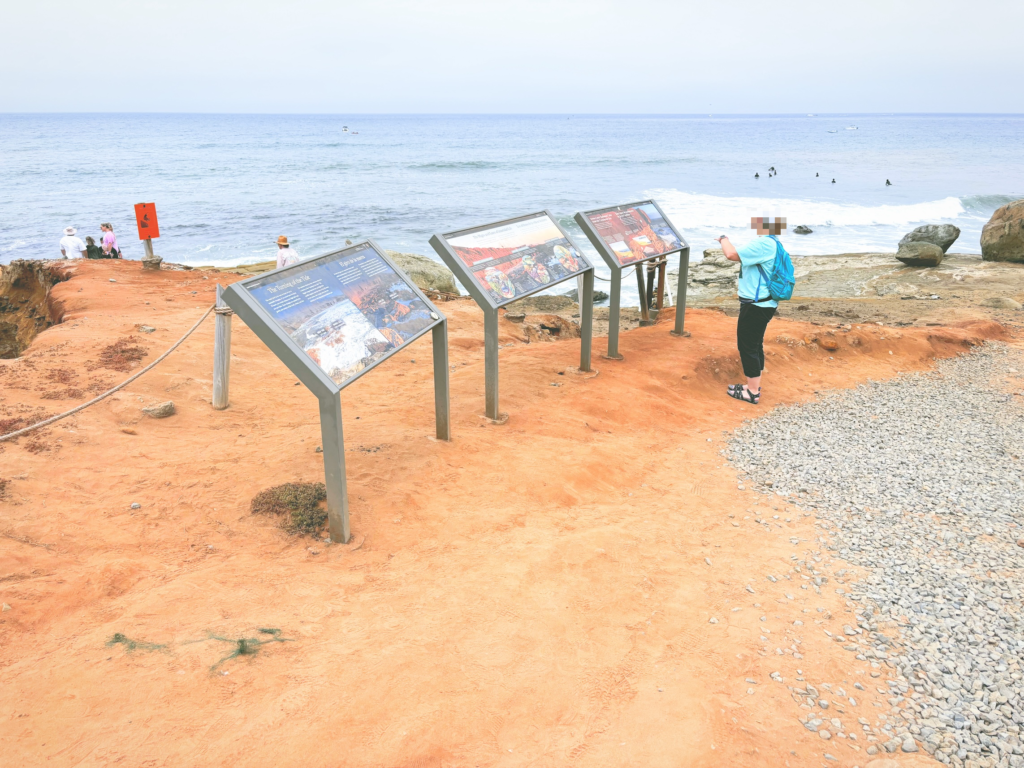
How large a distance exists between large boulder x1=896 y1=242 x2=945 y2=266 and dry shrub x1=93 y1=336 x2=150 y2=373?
51.5ft

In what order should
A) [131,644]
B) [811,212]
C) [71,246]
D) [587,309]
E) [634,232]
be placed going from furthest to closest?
[811,212], [71,246], [634,232], [587,309], [131,644]

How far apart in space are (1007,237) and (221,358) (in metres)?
16.8

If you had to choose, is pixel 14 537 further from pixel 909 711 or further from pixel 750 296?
pixel 750 296

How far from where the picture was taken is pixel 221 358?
6.31 metres

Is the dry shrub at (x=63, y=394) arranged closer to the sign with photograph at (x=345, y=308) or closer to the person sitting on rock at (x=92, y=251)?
the sign with photograph at (x=345, y=308)

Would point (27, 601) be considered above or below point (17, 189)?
below

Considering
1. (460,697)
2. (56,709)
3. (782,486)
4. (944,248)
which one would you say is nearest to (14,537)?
(56,709)

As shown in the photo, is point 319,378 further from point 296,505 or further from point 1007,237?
point 1007,237

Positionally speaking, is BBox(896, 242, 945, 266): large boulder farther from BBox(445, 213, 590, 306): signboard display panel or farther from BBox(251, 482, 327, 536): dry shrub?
BBox(251, 482, 327, 536): dry shrub

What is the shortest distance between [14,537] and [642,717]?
3733mm

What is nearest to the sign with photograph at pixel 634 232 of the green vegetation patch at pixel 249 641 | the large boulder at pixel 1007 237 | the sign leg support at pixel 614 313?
the sign leg support at pixel 614 313

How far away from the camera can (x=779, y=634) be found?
355cm

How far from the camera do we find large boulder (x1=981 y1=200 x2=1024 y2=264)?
15.3m

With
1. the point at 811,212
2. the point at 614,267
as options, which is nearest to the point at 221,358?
the point at 614,267
